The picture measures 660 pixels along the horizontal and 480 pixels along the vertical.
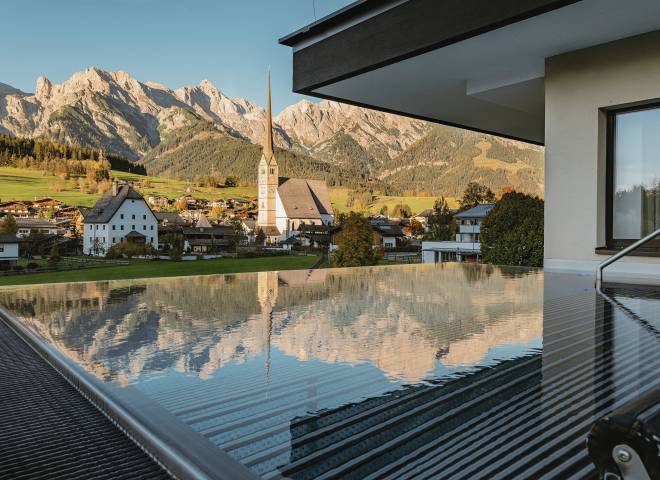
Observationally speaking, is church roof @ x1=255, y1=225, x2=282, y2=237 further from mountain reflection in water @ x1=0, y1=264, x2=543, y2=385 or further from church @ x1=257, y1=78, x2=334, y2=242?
mountain reflection in water @ x1=0, y1=264, x2=543, y2=385

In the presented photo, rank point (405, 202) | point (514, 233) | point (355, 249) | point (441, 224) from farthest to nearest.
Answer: point (405, 202) → point (441, 224) → point (355, 249) → point (514, 233)

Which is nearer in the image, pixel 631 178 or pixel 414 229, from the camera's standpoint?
pixel 631 178

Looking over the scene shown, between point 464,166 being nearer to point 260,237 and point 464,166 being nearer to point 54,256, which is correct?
point 260,237

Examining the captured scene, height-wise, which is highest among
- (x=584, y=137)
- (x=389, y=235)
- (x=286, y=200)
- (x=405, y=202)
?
(x=286, y=200)

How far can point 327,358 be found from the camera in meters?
1.41

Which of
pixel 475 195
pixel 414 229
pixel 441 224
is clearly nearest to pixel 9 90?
pixel 414 229

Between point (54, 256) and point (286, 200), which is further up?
point (286, 200)

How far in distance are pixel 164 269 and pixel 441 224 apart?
61.7ft

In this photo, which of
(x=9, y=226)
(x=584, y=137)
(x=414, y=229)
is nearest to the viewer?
(x=584, y=137)

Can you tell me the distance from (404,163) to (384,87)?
54.8 meters

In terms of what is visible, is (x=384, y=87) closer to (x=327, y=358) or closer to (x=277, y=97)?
(x=327, y=358)

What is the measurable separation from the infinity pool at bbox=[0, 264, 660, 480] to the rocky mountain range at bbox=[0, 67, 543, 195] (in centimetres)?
3254

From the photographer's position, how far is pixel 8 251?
23203 mm

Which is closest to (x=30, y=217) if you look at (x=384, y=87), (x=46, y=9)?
(x=46, y=9)
